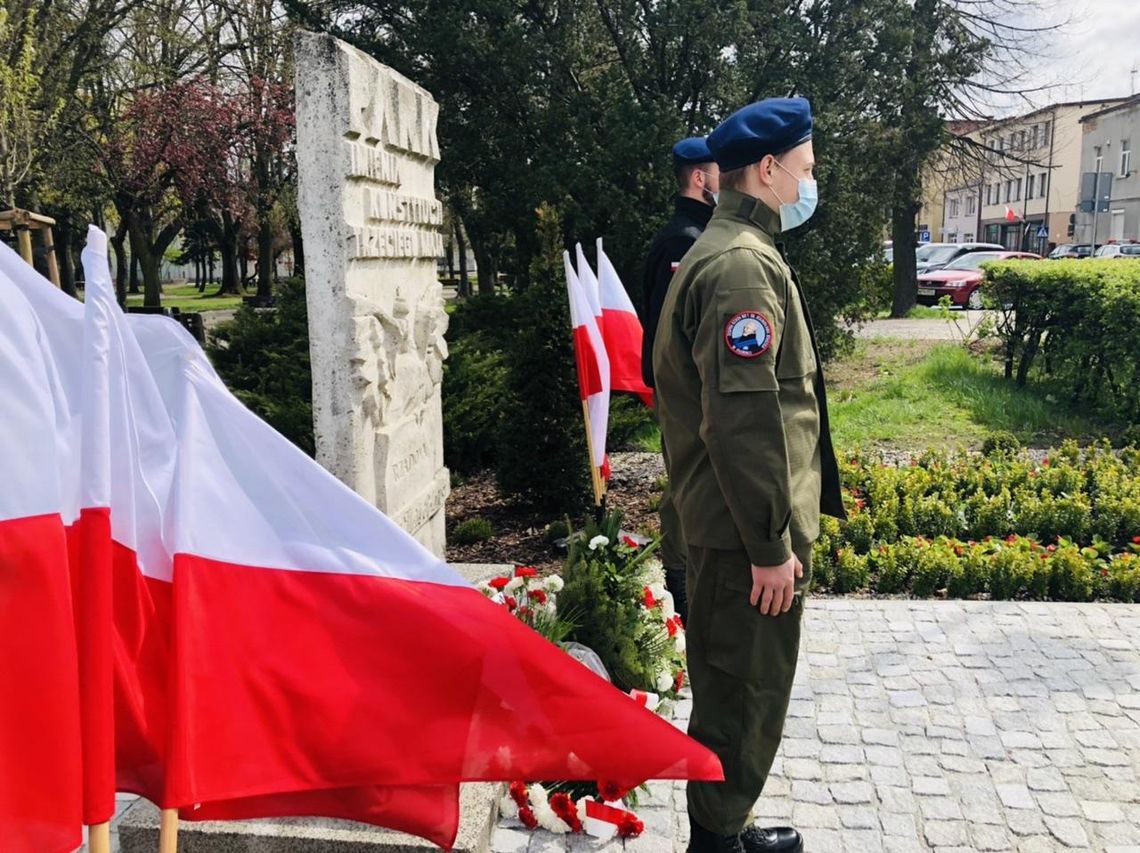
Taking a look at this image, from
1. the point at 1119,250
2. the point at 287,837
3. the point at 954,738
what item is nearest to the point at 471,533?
the point at 954,738

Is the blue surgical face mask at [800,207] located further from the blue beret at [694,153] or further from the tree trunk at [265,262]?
the tree trunk at [265,262]

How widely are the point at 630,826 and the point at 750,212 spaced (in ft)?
6.39

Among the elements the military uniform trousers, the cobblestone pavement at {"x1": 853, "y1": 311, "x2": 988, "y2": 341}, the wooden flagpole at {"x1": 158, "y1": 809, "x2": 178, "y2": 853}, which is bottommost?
the cobblestone pavement at {"x1": 853, "y1": 311, "x2": 988, "y2": 341}

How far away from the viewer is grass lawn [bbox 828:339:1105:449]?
9.98m

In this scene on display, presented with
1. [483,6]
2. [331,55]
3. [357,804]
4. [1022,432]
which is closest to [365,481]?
[331,55]

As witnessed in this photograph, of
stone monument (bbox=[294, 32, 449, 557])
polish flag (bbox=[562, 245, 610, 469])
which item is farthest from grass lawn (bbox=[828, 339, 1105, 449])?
stone monument (bbox=[294, 32, 449, 557])

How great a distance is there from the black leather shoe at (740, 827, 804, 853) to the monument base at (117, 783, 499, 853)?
81cm

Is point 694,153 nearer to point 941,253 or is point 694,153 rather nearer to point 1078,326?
point 1078,326

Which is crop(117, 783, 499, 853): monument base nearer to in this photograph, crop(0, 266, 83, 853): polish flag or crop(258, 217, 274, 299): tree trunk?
crop(0, 266, 83, 853): polish flag

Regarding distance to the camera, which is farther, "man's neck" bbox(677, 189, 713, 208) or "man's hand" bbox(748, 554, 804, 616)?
"man's neck" bbox(677, 189, 713, 208)

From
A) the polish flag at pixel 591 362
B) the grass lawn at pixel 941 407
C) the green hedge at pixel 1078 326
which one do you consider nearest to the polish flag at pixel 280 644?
the polish flag at pixel 591 362

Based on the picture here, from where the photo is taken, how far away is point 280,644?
76.9 inches

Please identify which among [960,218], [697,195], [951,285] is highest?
[960,218]

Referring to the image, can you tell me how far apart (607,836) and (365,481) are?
61.9 inches
